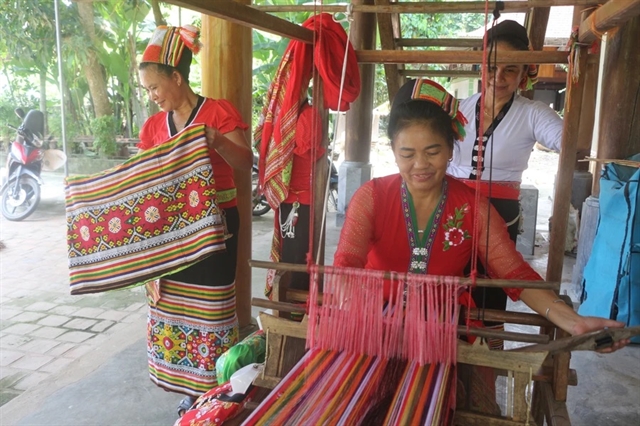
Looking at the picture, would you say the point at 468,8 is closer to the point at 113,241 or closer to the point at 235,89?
the point at 235,89

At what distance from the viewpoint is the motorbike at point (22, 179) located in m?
7.32

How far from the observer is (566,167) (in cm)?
188

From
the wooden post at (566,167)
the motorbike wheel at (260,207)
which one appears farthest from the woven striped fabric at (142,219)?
the motorbike wheel at (260,207)

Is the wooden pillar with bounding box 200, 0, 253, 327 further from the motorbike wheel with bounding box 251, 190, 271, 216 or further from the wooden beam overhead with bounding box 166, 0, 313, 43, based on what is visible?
the motorbike wheel with bounding box 251, 190, 271, 216

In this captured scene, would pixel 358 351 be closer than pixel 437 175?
Yes

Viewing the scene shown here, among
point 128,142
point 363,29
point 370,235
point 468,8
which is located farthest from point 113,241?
point 128,142

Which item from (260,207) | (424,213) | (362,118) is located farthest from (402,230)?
(260,207)

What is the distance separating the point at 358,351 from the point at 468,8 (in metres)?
1.79

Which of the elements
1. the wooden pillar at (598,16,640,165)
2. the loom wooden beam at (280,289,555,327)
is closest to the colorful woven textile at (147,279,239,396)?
the loom wooden beam at (280,289,555,327)

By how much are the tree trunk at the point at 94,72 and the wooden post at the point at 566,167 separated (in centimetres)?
919

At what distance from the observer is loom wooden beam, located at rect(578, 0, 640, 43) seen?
1.31m

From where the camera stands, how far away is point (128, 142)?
11148 millimetres

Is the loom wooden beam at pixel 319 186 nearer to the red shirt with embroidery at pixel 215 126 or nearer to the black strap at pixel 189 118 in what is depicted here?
the red shirt with embroidery at pixel 215 126

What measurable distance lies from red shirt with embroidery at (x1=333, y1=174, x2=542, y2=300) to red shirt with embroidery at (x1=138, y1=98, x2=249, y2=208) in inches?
29.3
